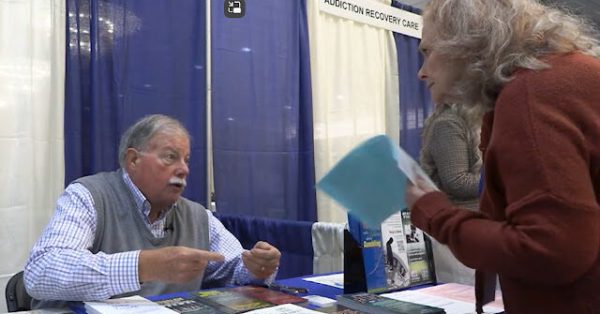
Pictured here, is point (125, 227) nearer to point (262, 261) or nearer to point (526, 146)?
point (262, 261)

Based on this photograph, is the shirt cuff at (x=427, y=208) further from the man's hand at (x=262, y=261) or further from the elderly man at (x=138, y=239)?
the man's hand at (x=262, y=261)

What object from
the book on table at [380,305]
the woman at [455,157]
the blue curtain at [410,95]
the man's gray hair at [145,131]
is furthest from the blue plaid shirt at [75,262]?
the blue curtain at [410,95]

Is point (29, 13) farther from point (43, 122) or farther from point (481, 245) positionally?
point (481, 245)

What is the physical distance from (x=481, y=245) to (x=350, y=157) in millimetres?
243

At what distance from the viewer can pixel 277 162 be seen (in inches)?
114

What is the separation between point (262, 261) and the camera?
1.49 m

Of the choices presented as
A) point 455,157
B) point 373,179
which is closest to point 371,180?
point 373,179

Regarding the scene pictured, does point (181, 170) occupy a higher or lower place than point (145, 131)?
lower

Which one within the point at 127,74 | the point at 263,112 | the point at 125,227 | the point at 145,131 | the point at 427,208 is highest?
the point at 127,74

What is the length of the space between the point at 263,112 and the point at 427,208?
2188 millimetres

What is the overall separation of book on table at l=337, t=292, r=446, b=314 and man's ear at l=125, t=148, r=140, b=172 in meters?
0.82

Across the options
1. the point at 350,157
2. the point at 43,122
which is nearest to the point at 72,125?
the point at 43,122

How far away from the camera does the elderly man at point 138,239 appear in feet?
3.92

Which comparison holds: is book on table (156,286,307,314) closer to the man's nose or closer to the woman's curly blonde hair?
the man's nose
